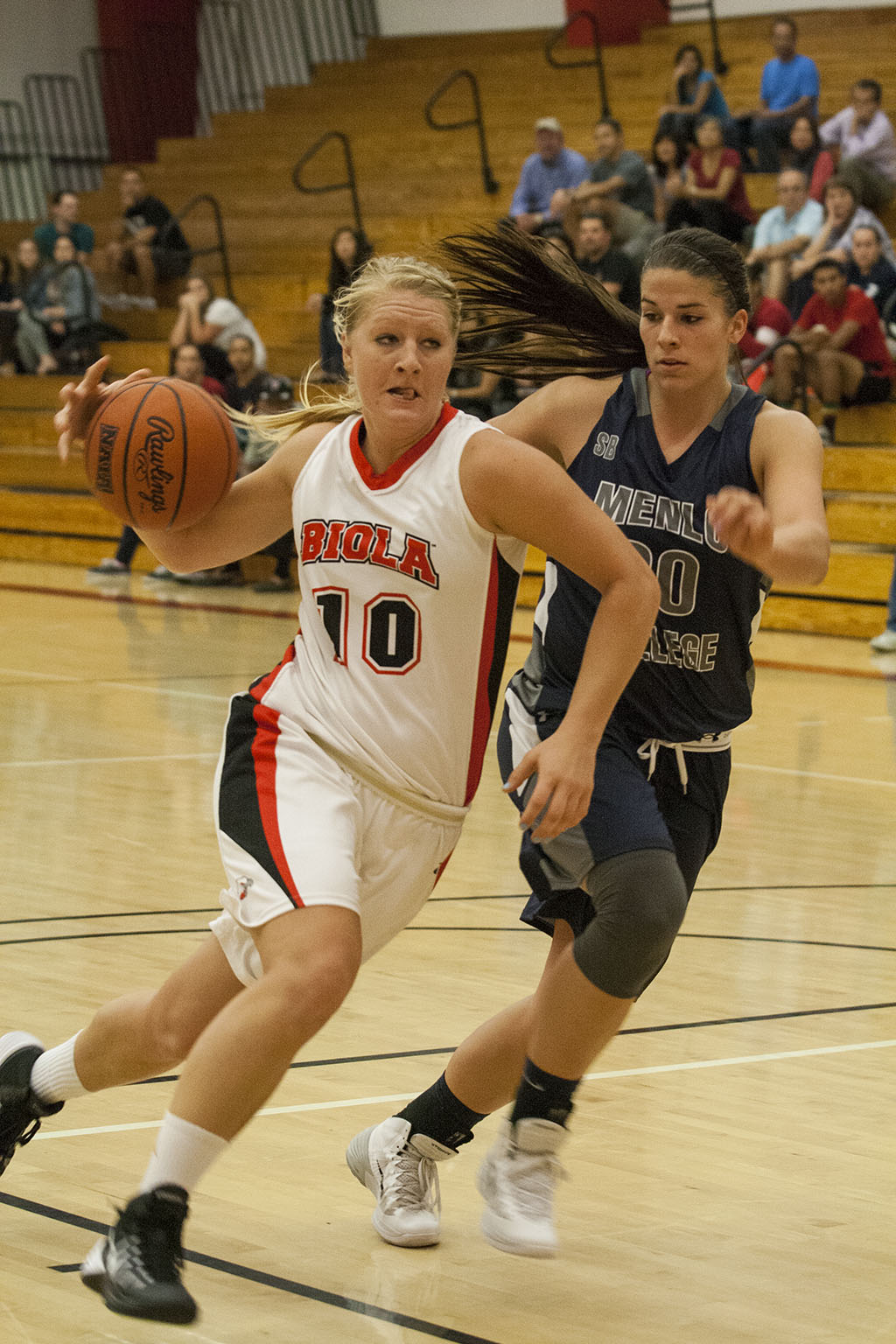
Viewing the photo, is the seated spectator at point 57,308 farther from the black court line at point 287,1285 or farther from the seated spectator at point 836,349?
the black court line at point 287,1285

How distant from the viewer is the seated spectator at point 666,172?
14.5 meters

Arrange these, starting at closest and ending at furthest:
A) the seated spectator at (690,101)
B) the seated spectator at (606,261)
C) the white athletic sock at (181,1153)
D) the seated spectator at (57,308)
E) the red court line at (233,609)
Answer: the white athletic sock at (181,1153) < the red court line at (233,609) < the seated spectator at (606,261) < the seated spectator at (690,101) < the seated spectator at (57,308)

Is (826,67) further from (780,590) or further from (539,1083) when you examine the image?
(539,1083)

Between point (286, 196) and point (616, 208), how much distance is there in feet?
21.1

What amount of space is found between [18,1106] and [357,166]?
17043mm

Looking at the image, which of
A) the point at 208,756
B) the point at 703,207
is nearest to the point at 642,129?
the point at 703,207

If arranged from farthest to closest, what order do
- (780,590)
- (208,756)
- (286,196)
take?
1. (286,196)
2. (780,590)
3. (208,756)

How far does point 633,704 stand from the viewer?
10.6ft

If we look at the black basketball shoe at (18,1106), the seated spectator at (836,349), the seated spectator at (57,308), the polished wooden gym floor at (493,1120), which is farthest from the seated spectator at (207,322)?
the black basketball shoe at (18,1106)

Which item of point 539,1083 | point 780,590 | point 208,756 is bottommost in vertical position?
point 780,590

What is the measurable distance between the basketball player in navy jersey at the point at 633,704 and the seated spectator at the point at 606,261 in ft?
31.9

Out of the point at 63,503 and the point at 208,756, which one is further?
the point at 63,503

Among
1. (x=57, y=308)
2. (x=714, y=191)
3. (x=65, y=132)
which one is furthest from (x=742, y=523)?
(x=65, y=132)

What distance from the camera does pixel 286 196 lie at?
767 inches
